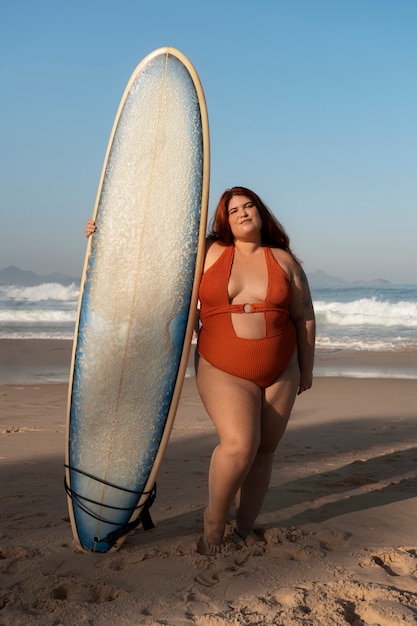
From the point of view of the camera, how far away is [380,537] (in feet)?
11.1

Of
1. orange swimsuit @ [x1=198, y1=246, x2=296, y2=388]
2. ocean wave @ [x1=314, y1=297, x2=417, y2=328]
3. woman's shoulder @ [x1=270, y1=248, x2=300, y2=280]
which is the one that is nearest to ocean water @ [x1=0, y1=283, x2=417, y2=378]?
ocean wave @ [x1=314, y1=297, x2=417, y2=328]

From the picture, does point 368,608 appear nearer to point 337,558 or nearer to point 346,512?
point 337,558

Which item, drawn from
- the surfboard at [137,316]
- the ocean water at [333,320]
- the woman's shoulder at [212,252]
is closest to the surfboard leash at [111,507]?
the surfboard at [137,316]

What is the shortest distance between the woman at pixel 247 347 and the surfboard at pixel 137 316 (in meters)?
0.18

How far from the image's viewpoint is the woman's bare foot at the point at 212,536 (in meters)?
3.05

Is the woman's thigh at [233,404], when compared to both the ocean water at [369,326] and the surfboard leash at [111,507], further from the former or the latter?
the ocean water at [369,326]

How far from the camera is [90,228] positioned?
3.37 m

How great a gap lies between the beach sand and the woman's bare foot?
5 centimetres

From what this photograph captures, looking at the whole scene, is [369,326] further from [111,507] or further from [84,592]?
[84,592]

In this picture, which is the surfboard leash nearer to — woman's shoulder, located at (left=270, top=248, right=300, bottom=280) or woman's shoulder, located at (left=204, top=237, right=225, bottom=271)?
woman's shoulder, located at (left=204, top=237, right=225, bottom=271)

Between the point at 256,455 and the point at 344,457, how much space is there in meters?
2.36

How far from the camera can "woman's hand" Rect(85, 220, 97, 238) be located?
3369 mm

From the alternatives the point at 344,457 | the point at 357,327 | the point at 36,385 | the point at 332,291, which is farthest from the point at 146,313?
the point at 332,291

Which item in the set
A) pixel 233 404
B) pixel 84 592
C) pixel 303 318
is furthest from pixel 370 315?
pixel 84 592
